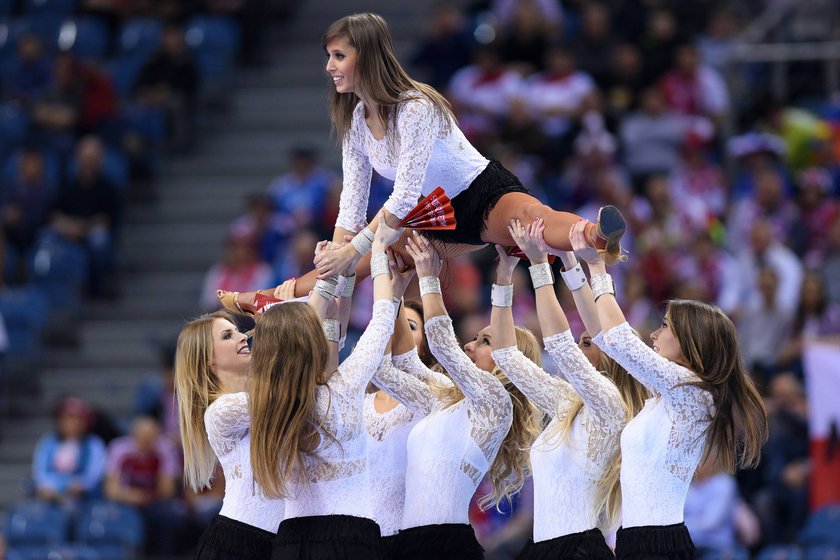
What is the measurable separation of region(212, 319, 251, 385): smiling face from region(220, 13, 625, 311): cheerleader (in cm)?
31

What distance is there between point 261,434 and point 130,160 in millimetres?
8487

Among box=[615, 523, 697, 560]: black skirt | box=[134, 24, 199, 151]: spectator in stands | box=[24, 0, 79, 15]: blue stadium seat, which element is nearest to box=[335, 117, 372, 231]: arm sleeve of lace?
box=[615, 523, 697, 560]: black skirt

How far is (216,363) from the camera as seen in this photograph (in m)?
5.29

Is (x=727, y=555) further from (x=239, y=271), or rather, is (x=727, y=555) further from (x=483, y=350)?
(x=239, y=271)

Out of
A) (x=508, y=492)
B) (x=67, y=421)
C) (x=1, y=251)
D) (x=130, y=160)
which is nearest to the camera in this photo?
(x=508, y=492)

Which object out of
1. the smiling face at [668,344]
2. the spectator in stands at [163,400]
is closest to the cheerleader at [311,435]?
the smiling face at [668,344]

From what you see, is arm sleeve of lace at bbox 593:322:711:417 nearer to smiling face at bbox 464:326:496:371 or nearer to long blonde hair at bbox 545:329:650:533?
long blonde hair at bbox 545:329:650:533

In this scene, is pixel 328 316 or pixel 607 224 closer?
pixel 607 224

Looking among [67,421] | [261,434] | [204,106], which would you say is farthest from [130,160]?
[261,434]

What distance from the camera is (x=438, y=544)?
5.15m

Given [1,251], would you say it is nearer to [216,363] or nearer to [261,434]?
[216,363]

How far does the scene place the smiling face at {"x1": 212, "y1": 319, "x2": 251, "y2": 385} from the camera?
5.27m

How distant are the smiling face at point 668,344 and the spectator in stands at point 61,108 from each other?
8.40m

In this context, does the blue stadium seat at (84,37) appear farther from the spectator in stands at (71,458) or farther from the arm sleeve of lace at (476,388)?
the arm sleeve of lace at (476,388)
